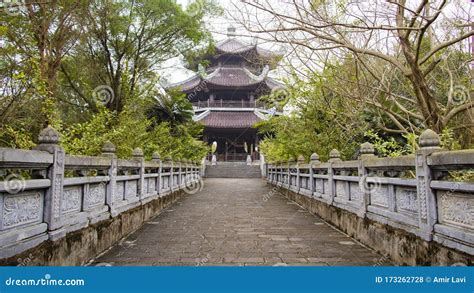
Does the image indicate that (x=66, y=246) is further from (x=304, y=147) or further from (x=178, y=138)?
(x=178, y=138)

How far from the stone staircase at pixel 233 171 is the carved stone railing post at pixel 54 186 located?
74.3 ft

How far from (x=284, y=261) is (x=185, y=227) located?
2.72m

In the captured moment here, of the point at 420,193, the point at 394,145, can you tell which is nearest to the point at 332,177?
the point at 394,145

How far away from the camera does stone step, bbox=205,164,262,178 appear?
26.2 metres

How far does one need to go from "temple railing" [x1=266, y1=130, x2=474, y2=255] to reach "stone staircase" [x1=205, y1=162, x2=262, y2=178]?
799 inches
